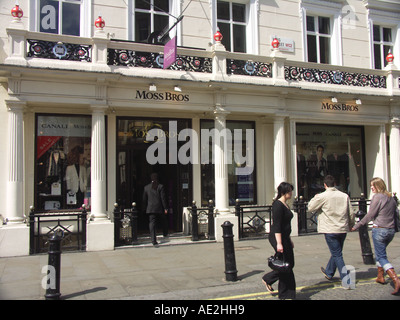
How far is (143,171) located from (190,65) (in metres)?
3.56

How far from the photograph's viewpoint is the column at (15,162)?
895 cm

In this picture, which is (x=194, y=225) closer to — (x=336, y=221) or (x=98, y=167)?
(x=98, y=167)

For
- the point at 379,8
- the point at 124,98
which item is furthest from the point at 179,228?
the point at 379,8

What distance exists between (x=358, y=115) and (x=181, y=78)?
6.66 metres

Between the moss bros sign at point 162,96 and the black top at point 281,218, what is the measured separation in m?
6.03

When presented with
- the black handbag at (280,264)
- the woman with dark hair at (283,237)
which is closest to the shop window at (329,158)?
the woman with dark hair at (283,237)

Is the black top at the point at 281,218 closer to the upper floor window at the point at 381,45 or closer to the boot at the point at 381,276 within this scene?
the boot at the point at 381,276

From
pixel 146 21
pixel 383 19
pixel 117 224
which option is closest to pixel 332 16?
pixel 383 19

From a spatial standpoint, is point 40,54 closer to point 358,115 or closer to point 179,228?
point 179,228

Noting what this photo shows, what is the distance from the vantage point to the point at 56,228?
9.61 m

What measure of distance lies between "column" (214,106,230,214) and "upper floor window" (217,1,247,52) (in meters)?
3.04

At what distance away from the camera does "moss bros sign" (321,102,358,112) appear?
1244cm

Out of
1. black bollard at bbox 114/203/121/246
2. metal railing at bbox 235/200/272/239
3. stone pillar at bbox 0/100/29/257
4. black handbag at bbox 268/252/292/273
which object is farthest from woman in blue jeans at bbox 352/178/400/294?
stone pillar at bbox 0/100/29/257

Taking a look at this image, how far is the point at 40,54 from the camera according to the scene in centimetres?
931
